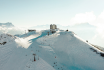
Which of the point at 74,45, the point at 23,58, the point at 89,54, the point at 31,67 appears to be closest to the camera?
the point at 31,67

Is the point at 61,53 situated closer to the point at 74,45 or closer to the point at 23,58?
the point at 74,45

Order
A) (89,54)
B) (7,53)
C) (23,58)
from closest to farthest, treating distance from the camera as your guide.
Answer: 1. (23,58)
2. (7,53)
3. (89,54)

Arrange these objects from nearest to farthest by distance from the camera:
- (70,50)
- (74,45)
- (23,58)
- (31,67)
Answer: (31,67) → (23,58) → (70,50) → (74,45)

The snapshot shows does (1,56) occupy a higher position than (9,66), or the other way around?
(1,56)

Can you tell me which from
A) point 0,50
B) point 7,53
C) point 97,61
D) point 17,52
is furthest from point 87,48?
point 0,50

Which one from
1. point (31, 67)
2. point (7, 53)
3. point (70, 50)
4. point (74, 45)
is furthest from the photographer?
point (74, 45)

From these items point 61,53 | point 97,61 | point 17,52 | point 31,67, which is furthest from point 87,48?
point 17,52

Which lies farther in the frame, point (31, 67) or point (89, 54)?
point (89, 54)

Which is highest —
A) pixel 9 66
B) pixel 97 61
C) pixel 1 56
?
pixel 1 56

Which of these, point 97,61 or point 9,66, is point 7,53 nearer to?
point 9,66
